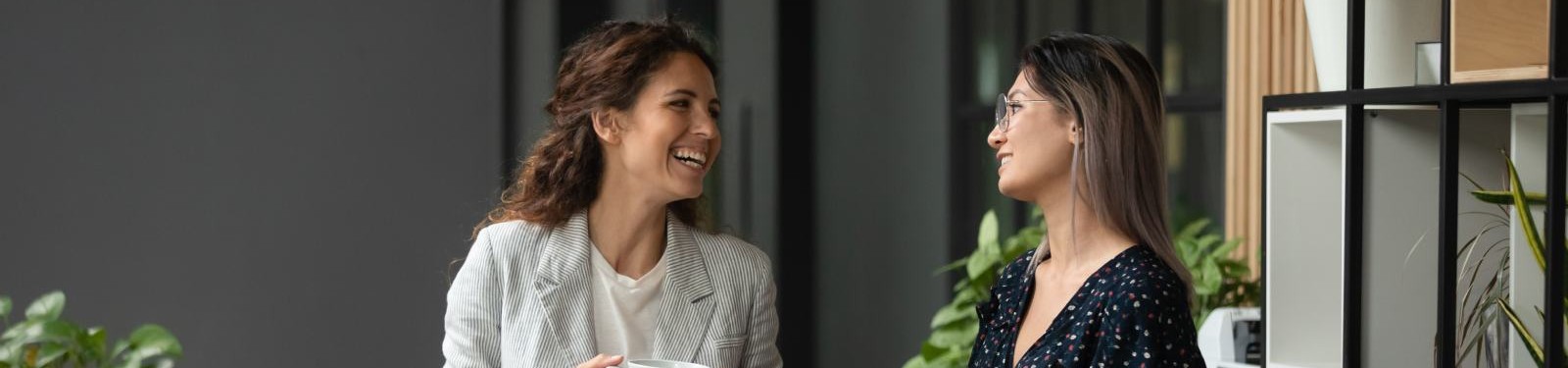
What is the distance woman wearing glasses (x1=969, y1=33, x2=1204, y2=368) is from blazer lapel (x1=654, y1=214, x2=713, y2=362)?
50 cm

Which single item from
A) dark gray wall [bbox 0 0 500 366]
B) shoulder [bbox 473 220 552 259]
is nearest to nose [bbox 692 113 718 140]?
shoulder [bbox 473 220 552 259]

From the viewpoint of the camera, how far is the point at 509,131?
462 cm

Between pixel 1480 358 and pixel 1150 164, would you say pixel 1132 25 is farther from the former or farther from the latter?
pixel 1150 164

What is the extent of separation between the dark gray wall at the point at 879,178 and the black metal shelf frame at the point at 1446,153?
120 inches

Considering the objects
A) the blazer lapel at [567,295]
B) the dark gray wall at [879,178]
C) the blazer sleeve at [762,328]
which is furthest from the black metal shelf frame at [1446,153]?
the dark gray wall at [879,178]

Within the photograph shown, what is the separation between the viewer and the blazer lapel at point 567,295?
77.2 inches

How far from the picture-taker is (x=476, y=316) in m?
1.99

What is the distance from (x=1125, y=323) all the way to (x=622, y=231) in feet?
2.72

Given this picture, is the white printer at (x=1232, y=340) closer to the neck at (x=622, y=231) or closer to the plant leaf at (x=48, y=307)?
the neck at (x=622, y=231)

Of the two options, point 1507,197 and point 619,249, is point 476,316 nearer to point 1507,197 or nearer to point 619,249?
point 619,249

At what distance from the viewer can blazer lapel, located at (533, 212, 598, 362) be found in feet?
6.43

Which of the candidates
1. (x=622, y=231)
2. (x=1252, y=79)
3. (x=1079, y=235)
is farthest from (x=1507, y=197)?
(x=1252, y=79)

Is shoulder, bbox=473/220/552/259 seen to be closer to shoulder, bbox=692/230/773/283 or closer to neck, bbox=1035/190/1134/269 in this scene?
shoulder, bbox=692/230/773/283

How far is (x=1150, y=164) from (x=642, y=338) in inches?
30.6
